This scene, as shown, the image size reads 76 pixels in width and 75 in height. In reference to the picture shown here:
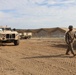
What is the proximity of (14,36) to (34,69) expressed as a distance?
1812 cm

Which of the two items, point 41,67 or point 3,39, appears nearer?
point 41,67

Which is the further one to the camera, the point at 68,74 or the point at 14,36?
the point at 14,36

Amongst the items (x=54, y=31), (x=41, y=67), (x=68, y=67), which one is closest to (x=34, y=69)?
(x=41, y=67)

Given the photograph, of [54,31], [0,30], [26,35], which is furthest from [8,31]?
[54,31]

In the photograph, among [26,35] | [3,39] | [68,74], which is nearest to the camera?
[68,74]

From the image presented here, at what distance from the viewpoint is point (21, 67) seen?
489 inches

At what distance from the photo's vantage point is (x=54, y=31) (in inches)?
3701

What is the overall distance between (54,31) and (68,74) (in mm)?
83765

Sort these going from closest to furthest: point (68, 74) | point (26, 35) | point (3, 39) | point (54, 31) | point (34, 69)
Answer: point (68, 74) → point (34, 69) → point (3, 39) → point (26, 35) → point (54, 31)

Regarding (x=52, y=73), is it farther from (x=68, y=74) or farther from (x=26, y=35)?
(x=26, y=35)

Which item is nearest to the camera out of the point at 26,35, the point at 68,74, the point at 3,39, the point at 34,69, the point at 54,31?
the point at 68,74

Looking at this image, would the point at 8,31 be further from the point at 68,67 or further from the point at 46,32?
the point at 46,32

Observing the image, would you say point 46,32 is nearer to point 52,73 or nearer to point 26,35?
point 26,35

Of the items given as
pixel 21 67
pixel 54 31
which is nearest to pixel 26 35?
pixel 54 31
